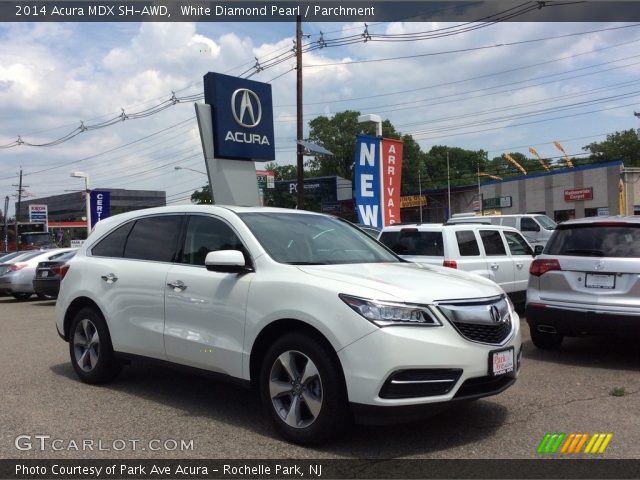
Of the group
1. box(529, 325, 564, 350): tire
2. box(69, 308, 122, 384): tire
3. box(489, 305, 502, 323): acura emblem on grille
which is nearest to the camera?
box(489, 305, 502, 323): acura emblem on grille

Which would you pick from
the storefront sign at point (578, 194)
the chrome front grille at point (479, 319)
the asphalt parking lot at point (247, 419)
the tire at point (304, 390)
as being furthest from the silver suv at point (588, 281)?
the storefront sign at point (578, 194)

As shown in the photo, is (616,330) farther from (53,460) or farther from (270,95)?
(270,95)

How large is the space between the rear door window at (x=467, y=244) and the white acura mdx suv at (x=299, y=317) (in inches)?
161

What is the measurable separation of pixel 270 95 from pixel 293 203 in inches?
2757

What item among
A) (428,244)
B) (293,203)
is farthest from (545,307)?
(293,203)

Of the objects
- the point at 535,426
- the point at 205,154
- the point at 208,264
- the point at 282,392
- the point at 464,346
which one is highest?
the point at 205,154

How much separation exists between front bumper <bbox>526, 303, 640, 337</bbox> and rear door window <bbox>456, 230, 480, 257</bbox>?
231 centimetres

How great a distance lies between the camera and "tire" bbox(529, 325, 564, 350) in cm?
770

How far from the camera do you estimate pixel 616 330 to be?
6621 millimetres

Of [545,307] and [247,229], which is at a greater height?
[247,229]

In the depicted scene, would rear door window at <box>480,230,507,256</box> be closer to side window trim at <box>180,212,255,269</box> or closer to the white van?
side window trim at <box>180,212,255,269</box>

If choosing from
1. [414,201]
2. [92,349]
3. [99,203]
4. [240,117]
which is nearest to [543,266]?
[92,349]

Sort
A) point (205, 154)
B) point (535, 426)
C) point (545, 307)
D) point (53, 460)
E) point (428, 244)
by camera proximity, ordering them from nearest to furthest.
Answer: point (53, 460), point (535, 426), point (545, 307), point (428, 244), point (205, 154)

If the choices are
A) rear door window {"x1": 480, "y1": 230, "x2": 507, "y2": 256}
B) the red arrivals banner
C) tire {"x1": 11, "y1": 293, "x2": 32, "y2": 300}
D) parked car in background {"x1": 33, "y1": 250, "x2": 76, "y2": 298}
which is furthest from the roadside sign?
rear door window {"x1": 480, "y1": 230, "x2": 507, "y2": 256}
